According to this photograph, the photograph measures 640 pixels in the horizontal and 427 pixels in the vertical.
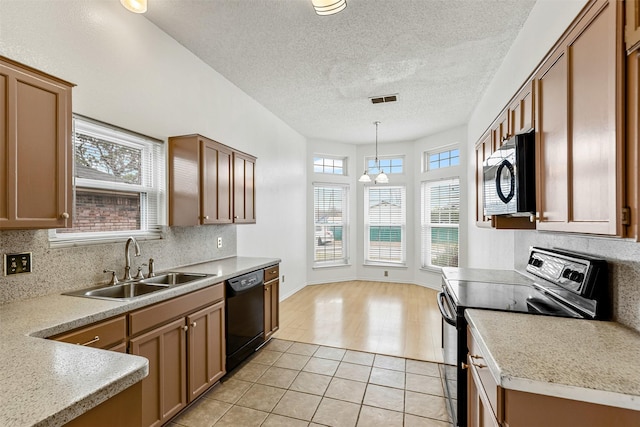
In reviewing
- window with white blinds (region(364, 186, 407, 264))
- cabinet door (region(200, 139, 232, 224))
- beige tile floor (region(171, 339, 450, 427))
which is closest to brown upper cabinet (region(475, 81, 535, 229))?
beige tile floor (region(171, 339, 450, 427))

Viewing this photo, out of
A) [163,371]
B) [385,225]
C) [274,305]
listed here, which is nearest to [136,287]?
[163,371]

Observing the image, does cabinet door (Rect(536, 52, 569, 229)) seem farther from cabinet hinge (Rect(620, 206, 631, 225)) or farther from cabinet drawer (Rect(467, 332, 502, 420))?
cabinet drawer (Rect(467, 332, 502, 420))

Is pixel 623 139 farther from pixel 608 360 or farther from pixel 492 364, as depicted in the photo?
pixel 492 364

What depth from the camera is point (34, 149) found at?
57.2 inches

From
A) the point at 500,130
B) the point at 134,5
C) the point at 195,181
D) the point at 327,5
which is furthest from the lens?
the point at 195,181

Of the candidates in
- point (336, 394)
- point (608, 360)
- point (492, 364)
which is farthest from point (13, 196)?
point (608, 360)

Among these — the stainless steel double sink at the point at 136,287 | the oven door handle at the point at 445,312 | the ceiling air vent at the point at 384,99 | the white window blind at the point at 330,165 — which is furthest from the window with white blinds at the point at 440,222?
the stainless steel double sink at the point at 136,287

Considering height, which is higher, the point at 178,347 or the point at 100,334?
the point at 100,334

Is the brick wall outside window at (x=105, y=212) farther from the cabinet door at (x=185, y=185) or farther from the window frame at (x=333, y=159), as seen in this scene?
the window frame at (x=333, y=159)

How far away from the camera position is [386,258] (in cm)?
644

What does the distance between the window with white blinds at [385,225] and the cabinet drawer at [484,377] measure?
485 centimetres

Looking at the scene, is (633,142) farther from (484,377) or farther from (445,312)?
(445,312)

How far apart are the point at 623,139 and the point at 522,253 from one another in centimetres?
193

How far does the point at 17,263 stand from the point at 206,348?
127 cm
